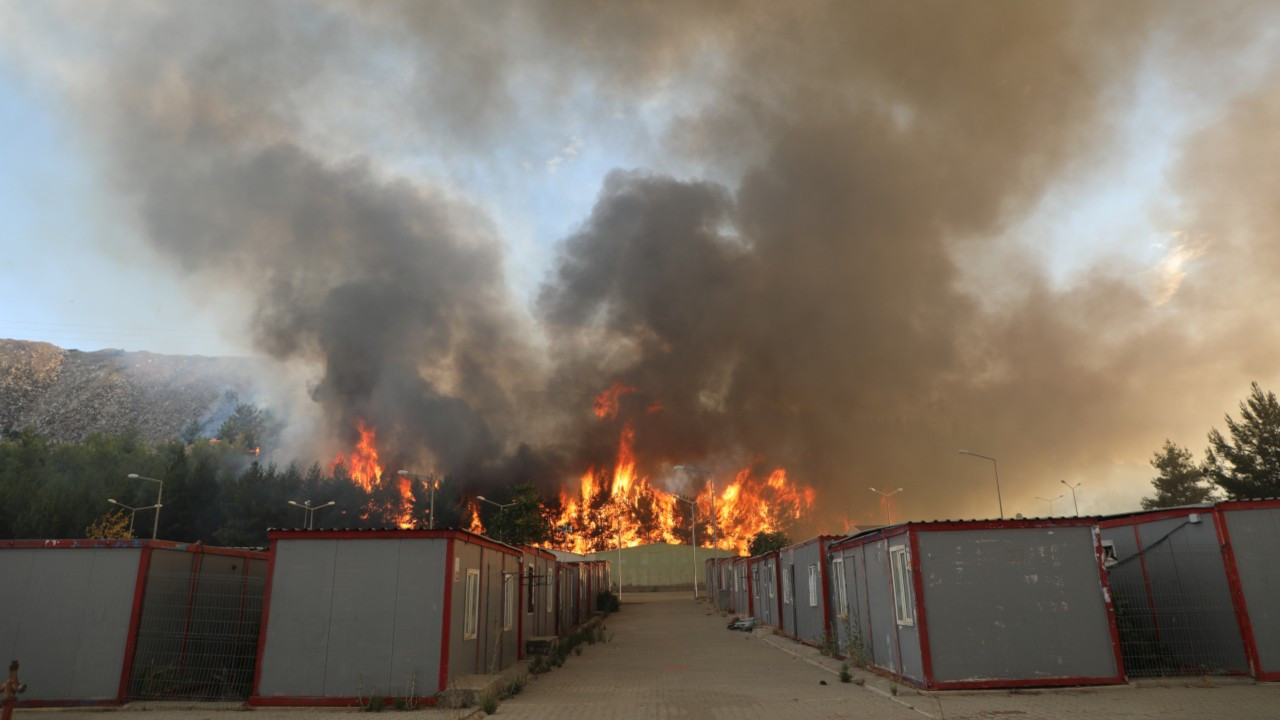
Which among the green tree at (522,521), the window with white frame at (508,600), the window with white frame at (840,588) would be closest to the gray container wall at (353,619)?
the window with white frame at (508,600)

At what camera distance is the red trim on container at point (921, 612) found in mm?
13523

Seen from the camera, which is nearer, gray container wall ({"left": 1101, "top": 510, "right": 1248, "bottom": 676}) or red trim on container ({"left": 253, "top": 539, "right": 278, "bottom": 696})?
red trim on container ({"left": 253, "top": 539, "right": 278, "bottom": 696})

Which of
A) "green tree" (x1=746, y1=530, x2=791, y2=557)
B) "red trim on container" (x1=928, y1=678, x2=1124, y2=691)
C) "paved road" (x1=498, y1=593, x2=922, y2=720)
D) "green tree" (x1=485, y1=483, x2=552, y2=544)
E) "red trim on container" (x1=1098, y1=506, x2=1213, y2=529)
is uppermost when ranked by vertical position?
"green tree" (x1=485, y1=483, x2=552, y2=544)

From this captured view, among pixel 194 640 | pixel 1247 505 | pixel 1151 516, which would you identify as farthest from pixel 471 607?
pixel 1247 505

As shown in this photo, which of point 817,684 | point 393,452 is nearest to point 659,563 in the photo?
point 393,452

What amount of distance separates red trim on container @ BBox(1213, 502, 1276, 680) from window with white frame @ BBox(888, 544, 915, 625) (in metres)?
6.06

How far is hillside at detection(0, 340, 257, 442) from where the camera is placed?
6481 inches

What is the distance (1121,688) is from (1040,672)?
4.67 feet

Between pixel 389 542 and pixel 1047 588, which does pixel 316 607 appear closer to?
pixel 389 542

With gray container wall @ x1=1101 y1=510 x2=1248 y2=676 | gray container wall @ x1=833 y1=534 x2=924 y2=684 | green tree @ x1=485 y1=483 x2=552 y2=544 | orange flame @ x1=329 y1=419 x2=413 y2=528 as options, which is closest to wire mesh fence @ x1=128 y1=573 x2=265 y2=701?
gray container wall @ x1=833 y1=534 x2=924 y2=684

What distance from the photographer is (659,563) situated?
81.4m

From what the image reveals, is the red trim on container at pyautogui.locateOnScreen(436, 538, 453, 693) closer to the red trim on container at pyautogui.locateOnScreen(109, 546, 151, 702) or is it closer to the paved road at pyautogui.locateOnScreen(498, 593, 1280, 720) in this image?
the paved road at pyautogui.locateOnScreen(498, 593, 1280, 720)

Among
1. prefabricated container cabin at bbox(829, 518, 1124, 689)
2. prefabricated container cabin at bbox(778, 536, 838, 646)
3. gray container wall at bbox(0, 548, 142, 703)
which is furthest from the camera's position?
prefabricated container cabin at bbox(778, 536, 838, 646)

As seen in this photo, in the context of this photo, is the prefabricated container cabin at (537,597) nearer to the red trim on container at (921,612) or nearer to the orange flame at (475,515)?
the red trim on container at (921,612)
